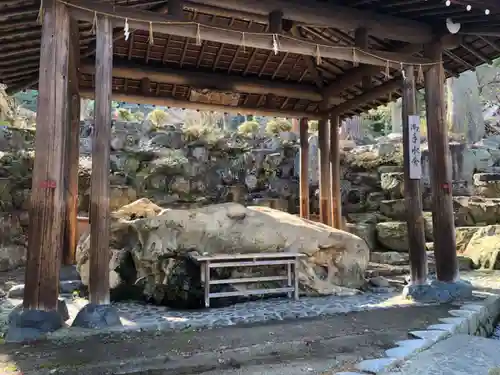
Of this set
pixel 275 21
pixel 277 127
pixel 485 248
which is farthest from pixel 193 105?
pixel 277 127

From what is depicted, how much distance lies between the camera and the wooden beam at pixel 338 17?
23.3 ft

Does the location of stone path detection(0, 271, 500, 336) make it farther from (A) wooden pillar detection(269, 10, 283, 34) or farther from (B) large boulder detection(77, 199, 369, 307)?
(A) wooden pillar detection(269, 10, 283, 34)

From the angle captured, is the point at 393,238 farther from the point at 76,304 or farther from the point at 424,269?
the point at 76,304

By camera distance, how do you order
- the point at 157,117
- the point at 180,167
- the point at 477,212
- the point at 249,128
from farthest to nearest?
the point at 157,117 < the point at 249,128 < the point at 180,167 < the point at 477,212

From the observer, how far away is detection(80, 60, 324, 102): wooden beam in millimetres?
9820

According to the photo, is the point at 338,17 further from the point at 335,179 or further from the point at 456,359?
the point at 335,179

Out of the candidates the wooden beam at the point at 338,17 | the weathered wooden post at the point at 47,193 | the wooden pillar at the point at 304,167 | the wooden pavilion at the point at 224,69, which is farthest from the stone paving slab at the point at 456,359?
the wooden pillar at the point at 304,167

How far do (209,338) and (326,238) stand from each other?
12.9 ft

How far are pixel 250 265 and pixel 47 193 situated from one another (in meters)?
3.47

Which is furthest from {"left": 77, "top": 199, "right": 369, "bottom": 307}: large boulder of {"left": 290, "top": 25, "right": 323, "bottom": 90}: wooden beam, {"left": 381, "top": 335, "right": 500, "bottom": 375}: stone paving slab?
{"left": 290, "top": 25, "right": 323, "bottom": 90}: wooden beam

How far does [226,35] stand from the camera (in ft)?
23.6

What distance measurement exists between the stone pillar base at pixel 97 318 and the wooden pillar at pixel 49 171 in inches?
14.1

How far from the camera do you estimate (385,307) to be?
683cm

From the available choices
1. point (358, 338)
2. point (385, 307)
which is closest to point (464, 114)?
point (385, 307)
